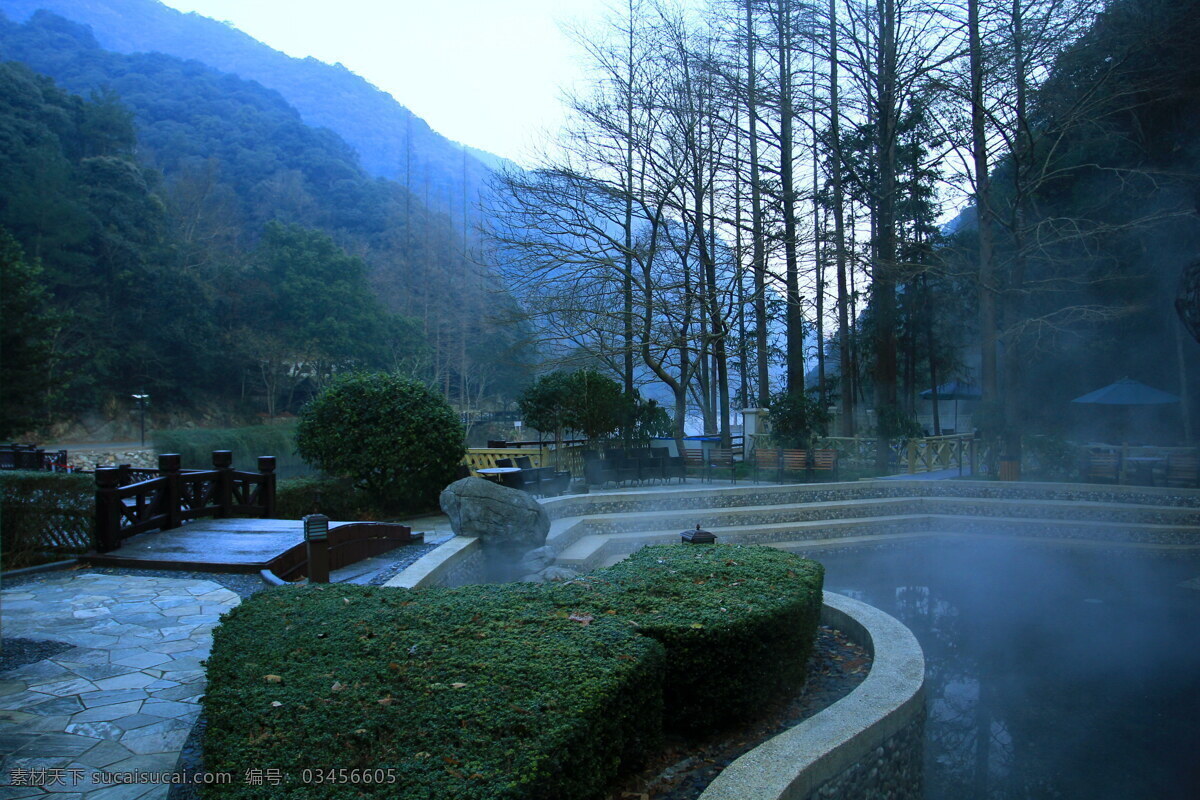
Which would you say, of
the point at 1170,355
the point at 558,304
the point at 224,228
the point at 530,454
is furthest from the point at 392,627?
the point at 224,228

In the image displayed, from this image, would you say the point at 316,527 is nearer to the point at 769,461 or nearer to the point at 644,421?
the point at 769,461

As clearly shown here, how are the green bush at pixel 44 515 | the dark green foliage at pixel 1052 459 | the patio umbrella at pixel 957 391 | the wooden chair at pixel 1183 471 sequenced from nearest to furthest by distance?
the green bush at pixel 44 515 → the wooden chair at pixel 1183 471 → the dark green foliage at pixel 1052 459 → the patio umbrella at pixel 957 391

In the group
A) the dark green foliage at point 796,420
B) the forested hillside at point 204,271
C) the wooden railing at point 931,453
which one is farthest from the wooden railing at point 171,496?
the wooden railing at point 931,453

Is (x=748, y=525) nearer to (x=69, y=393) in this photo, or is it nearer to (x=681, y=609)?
(x=681, y=609)

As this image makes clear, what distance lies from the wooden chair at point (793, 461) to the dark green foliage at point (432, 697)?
11014mm

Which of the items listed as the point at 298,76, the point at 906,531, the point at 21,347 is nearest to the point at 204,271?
the point at 21,347

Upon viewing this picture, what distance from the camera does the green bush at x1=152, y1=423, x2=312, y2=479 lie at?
25.7 metres

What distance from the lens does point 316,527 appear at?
562 cm

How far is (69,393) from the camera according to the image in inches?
1047

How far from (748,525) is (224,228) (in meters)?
36.6

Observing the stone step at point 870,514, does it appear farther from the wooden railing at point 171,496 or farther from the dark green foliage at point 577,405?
the dark green foliage at point 577,405

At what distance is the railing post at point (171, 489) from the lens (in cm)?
860

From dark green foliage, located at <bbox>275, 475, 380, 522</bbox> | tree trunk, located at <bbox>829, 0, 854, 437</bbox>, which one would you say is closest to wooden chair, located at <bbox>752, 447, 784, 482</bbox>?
tree trunk, located at <bbox>829, 0, 854, 437</bbox>

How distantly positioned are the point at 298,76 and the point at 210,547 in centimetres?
12263
